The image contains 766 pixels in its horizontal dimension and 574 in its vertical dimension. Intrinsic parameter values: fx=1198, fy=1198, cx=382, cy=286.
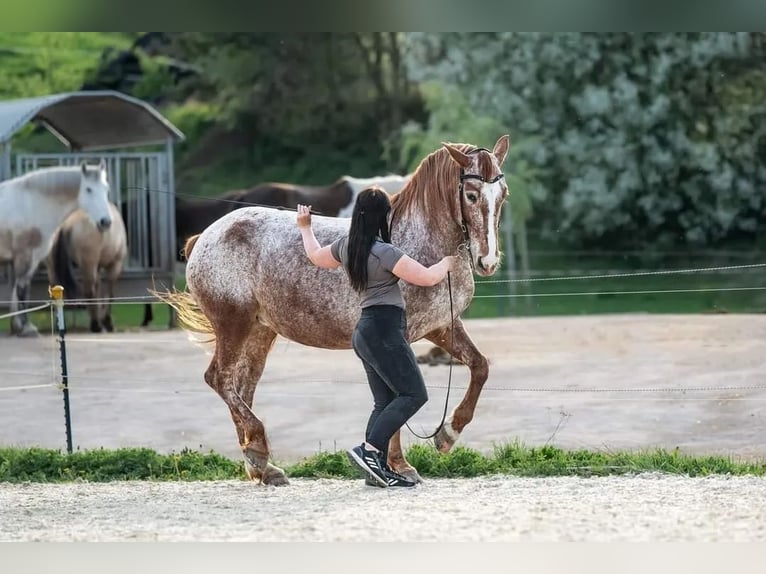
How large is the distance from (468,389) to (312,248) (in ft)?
2.90

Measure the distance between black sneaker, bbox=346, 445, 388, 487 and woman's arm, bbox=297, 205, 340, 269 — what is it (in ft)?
2.45

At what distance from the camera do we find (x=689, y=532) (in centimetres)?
392

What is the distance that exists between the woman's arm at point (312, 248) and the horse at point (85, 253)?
6716mm

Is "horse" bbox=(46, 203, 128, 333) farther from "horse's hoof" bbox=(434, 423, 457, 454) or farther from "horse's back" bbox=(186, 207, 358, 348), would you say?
"horse's hoof" bbox=(434, 423, 457, 454)

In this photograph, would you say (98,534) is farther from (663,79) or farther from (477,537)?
(663,79)

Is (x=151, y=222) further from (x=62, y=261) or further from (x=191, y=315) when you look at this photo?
(x=191, y=315)

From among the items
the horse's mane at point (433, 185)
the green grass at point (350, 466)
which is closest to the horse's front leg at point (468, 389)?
the green grass at point (350, 466)

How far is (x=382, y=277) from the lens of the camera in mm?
4703

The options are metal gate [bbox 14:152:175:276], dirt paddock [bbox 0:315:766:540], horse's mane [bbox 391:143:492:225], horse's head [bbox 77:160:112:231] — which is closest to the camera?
dirt paddock [bbox 0:315:766:540]

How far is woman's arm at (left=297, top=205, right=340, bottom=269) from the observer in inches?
190

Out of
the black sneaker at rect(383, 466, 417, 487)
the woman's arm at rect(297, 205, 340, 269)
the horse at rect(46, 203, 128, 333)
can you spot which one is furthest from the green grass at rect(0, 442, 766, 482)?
the horse at rect(46, 203, 128, 333)

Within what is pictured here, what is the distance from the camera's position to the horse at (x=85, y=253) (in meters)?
11.3

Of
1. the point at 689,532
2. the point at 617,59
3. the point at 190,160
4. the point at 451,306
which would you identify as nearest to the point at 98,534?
the point at 451,306

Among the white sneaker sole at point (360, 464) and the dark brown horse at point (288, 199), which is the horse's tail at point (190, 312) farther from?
the dark brown horse at point (288, 199)
